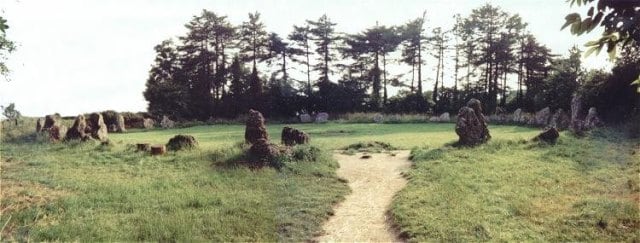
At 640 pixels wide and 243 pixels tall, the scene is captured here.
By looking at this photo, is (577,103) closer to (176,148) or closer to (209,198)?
(176,148)

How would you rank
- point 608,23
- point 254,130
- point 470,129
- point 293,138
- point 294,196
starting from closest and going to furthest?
point 608,23
point 294,196
point 254,130
point 293,138
point 470,129

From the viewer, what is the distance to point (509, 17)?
4412 cm

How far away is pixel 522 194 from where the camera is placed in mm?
10234

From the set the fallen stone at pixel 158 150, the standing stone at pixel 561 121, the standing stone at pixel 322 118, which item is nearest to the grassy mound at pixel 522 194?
the standing stone at pixel 561 121

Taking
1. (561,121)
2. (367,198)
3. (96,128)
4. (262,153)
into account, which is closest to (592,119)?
(561,121)

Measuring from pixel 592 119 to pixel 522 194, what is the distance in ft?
45.4

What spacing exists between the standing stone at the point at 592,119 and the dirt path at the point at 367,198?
31.7ft

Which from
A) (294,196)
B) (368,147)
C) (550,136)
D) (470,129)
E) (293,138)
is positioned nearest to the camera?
(294,196)

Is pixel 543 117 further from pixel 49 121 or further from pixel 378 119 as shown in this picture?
pixel 49 121

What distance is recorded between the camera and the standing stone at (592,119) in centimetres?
2116

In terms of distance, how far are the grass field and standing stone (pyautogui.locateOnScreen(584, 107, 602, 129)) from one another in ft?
19.0

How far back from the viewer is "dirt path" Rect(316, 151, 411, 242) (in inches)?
339

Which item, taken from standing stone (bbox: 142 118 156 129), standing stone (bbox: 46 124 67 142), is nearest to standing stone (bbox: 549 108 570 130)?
standing stone (bbox: 46 124 67 142)

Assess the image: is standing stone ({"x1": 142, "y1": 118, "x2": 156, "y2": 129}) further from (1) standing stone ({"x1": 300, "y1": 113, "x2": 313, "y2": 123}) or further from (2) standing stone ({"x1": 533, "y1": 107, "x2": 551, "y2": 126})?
(2) standing stone ({"x1": 533, "y1": 107, "x2": 551, "y2": 126})
